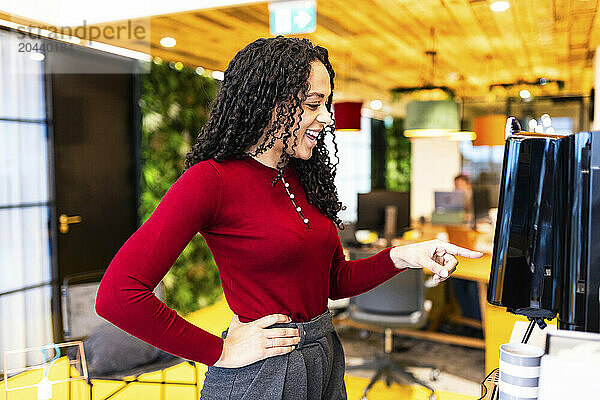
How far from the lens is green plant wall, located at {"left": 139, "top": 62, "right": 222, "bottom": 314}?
4.38m

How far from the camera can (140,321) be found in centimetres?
100

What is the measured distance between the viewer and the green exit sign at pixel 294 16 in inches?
114

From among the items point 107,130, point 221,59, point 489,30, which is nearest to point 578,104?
point 489,30

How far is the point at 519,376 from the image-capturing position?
32.8 inches

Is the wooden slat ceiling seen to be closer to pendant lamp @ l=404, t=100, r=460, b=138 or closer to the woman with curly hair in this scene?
pendant lamp @ l=404, t=100, r=460, b=138

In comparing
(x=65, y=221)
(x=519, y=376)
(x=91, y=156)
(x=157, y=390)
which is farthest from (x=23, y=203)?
(x=519, y=376)

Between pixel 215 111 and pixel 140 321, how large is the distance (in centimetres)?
50

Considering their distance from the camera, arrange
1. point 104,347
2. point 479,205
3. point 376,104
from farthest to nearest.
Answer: point 376,104 < point 479,205 < point 104,347

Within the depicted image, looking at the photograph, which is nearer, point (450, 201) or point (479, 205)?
point (479, 205)

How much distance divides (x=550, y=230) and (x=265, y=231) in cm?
57

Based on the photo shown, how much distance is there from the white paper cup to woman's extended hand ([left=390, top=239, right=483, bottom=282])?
Answer: 0.30 meters

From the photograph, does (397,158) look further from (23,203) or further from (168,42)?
(23,203)

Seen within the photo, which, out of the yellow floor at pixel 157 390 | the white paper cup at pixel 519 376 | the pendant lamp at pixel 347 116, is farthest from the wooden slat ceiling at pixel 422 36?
the white paper cup at pixel 519 376

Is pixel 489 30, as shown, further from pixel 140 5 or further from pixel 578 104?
pixel 578 104
